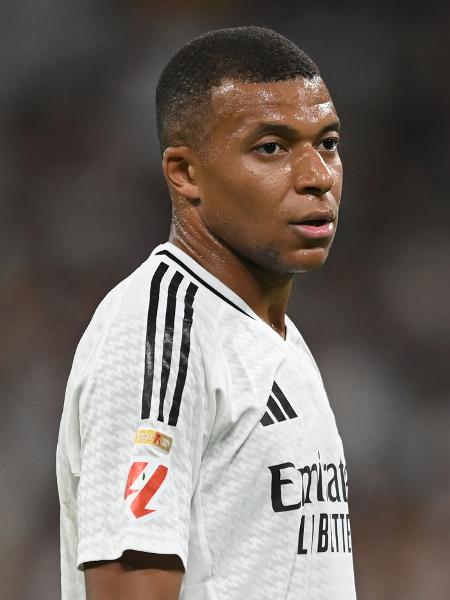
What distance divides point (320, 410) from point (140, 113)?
3.02 meters

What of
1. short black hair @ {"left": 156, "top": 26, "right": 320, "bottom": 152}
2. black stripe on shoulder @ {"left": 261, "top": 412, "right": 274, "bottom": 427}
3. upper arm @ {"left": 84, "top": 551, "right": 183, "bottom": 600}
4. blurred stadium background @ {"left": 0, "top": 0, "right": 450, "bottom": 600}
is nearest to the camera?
upper arm @ {"left": 84, "top": 551, "right": 183, "bottom": 600}

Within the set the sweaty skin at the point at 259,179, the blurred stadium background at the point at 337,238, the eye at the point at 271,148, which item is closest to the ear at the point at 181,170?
the sweaty skin at the point at 259,179

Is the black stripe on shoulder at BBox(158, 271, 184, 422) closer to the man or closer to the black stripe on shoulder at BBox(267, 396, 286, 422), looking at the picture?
the man

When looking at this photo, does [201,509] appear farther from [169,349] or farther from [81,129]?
[81,129]

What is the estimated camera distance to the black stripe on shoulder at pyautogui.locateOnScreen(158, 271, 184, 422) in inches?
61.1

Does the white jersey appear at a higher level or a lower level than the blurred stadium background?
lower

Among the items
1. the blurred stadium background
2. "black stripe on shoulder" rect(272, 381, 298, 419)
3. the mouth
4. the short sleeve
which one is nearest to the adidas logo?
"black stripe on shoulder" rect(272, 381, 298, 419)

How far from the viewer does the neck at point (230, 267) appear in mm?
1818

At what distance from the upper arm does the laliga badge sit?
0.06 metres

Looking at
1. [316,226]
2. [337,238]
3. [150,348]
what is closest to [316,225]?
[316,226]

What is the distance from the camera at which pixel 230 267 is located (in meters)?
1.82

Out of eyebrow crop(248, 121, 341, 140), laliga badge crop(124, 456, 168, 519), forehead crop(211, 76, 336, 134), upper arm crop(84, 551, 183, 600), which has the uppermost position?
forehead crop(211, 76, 336, 134)

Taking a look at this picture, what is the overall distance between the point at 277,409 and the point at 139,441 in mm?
255

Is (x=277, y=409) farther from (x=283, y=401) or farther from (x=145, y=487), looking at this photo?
(x=145, y=487)
